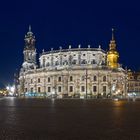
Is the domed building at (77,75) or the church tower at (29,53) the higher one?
the church tower at (29,53)

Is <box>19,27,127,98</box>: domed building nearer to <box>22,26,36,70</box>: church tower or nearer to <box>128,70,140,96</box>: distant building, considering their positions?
<box>22,26,36,70</box>: church tower

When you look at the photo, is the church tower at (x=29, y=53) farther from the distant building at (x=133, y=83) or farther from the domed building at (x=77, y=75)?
the distant building at (x=133, y=83)

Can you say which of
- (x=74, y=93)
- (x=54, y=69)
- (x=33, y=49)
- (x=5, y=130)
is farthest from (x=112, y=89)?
(x=5, y=130)

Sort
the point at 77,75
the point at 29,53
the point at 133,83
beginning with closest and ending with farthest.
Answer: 1. the point at 77,75
2. the point at 29,53
3. the point at 133,83

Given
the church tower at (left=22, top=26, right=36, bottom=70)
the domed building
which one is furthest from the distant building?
the church tower at (left=22, top=26, right=36, bottom=70)

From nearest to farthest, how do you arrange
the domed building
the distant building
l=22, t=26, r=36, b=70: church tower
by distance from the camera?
the domed building < l=22, t=26, r=36, b=70: church tower < the distant building

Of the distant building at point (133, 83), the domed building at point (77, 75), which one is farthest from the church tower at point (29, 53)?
the distant building at point (133, 83)

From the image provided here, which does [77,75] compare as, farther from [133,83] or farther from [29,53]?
[133,83]

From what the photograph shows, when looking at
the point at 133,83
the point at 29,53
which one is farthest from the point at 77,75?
the point at 133,83

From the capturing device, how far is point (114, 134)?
1299cm

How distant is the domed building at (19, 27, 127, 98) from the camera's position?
122875mm

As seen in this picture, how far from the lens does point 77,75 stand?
124 metres

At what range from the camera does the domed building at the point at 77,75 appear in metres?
123

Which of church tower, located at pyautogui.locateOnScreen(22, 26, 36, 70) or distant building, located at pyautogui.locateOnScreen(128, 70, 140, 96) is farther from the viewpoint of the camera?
distant building, located at pyautogui.locateOnScreen(128, 70, 140, 96)
